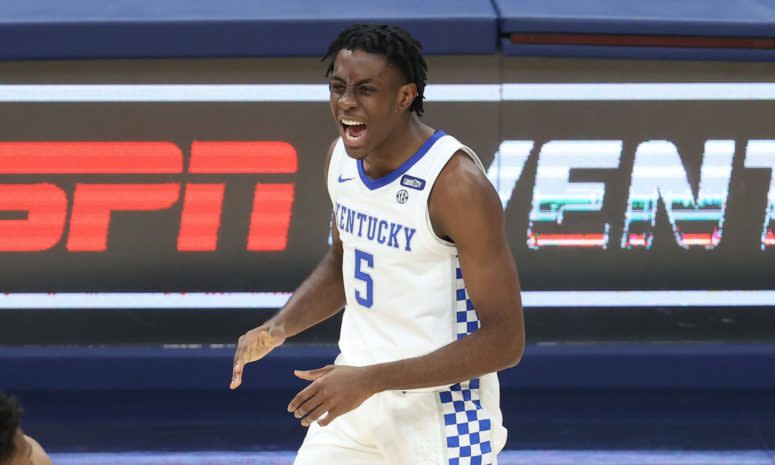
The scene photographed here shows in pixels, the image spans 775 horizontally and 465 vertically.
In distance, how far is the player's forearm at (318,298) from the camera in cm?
327

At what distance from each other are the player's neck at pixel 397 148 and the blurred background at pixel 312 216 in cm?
180

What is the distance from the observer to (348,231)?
122 inches

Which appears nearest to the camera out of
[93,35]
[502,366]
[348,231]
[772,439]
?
[502,366]

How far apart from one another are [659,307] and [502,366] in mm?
2200

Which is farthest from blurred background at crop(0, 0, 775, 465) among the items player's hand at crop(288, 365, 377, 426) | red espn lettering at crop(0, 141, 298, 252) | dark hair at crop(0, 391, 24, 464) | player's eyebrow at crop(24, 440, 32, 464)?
dark hair at crop(0, 391, 24, 464)

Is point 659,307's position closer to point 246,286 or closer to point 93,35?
point 246,286

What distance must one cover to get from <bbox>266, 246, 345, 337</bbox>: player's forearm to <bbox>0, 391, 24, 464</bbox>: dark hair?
1178 mm

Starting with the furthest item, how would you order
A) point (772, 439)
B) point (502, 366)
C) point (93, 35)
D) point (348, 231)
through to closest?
point (772, 439) → point (93, 35) → point (348, 231) → point (502, 366)

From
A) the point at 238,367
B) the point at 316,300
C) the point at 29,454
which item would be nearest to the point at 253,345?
the point at 238,367

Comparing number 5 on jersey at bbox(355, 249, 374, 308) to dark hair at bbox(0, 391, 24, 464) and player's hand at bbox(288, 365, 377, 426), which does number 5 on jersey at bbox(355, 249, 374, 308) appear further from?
dark hair at bbox(0, 391, 24, 464)

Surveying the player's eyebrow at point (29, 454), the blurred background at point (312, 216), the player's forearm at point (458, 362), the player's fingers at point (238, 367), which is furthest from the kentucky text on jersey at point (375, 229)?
the blurred background at point (312, 216)

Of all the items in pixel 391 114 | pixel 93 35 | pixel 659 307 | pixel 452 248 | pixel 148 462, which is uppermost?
pixel 93 35

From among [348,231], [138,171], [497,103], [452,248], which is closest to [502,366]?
[452,248]

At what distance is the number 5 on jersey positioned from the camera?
305 centimetres
